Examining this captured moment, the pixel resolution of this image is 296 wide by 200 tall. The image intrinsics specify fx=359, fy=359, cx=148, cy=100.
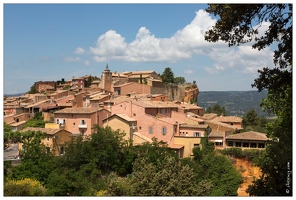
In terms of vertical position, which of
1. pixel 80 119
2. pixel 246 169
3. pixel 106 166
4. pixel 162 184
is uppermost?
pixel 80 119

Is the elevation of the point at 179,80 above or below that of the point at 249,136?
above

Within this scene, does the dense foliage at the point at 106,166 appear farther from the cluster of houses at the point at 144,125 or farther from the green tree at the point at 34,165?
the cluster of houses at the point at 144,125

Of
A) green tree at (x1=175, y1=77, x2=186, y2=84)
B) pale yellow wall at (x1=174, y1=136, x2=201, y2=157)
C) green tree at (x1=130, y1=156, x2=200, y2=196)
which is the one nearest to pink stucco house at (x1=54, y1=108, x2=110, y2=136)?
pale yellow wall at (x1=174, y1=136, x2=201, y2=157)

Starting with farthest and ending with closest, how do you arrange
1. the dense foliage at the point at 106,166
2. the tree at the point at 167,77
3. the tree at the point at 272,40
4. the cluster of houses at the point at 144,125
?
the tree at the point at 167,77 < the cluster of houses at the point at 144,125 < the dense foliage at the point at 106,166 < the tree at the point at 272,40

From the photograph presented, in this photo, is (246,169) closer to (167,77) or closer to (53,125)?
(53,125)

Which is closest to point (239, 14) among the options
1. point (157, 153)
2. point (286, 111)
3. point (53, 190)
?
point (286, 111)

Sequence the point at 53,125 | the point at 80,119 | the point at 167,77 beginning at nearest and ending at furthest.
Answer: the point at 53,125, the point at 80,119, the point at 167,77

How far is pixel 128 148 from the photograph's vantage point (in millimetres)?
24094

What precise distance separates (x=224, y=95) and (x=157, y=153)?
262 ft

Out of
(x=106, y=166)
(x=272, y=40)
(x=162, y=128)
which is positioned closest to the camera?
(x=272, y=40)

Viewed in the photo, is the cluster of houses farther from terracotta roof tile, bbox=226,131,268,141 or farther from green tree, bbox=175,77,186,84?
green tree, bbox=175,77,186,84

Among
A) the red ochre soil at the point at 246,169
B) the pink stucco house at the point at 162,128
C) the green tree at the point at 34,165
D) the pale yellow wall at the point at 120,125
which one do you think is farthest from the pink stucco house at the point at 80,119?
the red ochre soil at the point at 246,169

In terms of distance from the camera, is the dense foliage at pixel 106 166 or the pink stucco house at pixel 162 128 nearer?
the dense foliage at pixel 106 166

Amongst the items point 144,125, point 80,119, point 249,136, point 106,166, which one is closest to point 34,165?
point 106,166
